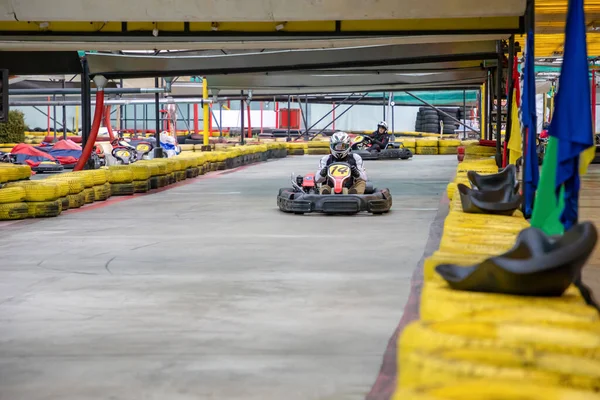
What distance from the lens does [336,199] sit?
11.6 m

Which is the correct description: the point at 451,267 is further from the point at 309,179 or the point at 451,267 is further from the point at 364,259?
the point at 309,179

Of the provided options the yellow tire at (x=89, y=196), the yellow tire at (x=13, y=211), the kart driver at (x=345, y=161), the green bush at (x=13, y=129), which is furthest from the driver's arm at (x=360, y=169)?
the green bush at (x=13, y=129)

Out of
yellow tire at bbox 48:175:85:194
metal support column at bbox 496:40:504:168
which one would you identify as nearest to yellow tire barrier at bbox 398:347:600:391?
yellow tire at bbox 48:175:85:194

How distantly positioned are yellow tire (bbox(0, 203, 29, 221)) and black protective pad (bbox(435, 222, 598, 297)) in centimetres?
864

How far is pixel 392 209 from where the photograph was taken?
492 inches

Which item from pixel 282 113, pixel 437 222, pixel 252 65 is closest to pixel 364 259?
pixel 437 222

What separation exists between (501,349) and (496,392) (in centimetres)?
28

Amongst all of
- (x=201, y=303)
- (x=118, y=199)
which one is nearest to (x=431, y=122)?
(x=118, y=199)

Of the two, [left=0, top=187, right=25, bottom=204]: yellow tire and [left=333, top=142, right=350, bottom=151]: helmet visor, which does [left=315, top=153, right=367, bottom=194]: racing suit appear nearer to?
[left=333, top=142, right=350, bottom=151]: helmet visor

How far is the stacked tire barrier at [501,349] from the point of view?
2.32 metres

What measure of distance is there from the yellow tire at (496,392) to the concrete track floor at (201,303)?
164cm

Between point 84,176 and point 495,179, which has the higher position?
point 495,179

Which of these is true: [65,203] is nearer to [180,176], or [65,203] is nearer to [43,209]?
[43,209]

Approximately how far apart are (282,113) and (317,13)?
35406mm
